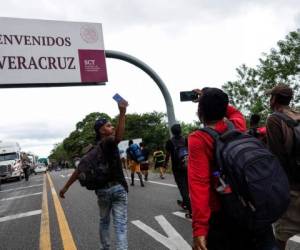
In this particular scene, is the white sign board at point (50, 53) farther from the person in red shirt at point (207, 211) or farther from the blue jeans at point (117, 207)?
the person in red shirt at point (207, 211)

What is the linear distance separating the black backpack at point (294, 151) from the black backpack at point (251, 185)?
0.86 metres

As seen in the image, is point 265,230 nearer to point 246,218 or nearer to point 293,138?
point 246,218

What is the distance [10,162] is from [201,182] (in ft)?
111

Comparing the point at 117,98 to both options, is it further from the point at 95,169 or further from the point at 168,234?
the point at 168,234

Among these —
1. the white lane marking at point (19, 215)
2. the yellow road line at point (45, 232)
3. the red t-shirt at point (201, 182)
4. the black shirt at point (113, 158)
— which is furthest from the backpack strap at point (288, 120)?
the white lane marking at point (19, 215)

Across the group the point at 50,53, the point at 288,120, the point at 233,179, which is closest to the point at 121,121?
the point at 288,120

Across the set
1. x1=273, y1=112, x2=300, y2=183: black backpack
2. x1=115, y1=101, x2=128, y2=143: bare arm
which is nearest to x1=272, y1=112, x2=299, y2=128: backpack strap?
x1=273, y1=112, x2=300, y2=183: black backpack

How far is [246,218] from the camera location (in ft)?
7.55

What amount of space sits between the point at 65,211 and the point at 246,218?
8950 millimetres

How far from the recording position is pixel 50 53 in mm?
12336

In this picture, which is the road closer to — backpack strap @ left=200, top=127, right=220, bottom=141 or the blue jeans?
the blue jeans

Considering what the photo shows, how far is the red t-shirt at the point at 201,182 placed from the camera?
2410 millimetres

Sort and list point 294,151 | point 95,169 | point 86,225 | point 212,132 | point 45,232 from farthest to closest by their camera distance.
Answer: point 86,225 < point 45,232 < point 95,169 < point 294,151 < point 212,132

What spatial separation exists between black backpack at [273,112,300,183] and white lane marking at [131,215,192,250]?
2.74 meters
